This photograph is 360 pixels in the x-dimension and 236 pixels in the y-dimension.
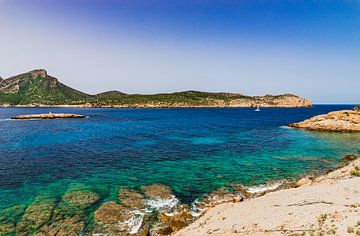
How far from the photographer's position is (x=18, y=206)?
84.6ft

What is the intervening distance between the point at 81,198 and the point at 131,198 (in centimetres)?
545

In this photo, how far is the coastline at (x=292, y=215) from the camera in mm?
14469

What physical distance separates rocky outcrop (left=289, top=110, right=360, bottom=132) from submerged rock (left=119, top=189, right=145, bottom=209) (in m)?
79.7

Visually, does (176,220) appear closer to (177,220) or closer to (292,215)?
(177,220)

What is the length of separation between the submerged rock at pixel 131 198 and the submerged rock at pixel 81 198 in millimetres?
2874

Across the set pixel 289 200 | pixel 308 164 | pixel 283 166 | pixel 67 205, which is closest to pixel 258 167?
pixel 283 166

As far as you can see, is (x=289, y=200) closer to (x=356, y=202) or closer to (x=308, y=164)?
(x=356, y=202)

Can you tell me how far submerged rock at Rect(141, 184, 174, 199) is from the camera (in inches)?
1142

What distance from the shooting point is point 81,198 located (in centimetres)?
2806

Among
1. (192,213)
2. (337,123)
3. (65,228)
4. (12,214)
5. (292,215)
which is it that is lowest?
(192,213)

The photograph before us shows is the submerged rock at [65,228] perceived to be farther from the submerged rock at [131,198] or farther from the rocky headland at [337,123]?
the rocky headland at [337,123]

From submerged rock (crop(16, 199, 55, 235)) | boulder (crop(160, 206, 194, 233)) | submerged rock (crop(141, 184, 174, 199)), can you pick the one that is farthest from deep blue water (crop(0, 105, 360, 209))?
boulder (crop(160, 206, 194, 233))

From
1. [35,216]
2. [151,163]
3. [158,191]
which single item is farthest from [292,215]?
[151,163]

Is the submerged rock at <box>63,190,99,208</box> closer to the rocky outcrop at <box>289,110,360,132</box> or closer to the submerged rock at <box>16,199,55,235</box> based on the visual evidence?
the submerged rock at <box>16,199,55,235</box>
